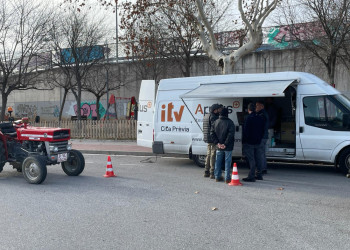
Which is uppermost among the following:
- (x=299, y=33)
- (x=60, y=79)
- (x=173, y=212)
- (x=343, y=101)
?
(x=299, y=33)

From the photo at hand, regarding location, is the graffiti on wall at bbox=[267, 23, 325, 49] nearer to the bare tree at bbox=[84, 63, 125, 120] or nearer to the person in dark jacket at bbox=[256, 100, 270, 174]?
the person in dark jacket at bbox=[256, 100, 270, 174]

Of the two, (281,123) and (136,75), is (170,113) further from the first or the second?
(136,75)

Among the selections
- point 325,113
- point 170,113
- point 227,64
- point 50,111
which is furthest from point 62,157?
point 50,111

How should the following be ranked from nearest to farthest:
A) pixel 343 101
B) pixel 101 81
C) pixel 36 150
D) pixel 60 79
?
pixel 36 150 → pixel 343 101 → pixel 101 81 → pixel 60 79

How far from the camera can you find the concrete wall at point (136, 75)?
2109 centimetres

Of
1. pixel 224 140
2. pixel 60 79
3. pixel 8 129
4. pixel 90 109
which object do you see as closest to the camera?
pixel 224 140

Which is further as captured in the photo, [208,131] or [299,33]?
[299,33]

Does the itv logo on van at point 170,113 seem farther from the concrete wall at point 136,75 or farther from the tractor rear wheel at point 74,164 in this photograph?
the concrete wall at point 136,75

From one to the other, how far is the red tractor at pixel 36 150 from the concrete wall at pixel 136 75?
13.6m

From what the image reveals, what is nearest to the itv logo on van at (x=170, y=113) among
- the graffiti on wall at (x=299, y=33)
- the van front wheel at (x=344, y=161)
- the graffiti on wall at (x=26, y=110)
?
the van front wheel at (x=344, y=161)

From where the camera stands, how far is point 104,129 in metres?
19.6

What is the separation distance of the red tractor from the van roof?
3.52 m

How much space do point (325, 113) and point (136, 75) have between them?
63.8 ft

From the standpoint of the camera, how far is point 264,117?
909cm
